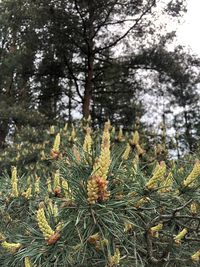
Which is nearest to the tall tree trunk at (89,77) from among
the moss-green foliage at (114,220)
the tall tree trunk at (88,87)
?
the tall tree trunk at (88,87)

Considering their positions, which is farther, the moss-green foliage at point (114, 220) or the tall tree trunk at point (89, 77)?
the tall tree trunk at point (89, 77)

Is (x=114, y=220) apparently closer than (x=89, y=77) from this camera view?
Yes

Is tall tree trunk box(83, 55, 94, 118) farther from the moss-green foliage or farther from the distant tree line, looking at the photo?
the moss-green foliage

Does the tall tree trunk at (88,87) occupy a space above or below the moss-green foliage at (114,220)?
above

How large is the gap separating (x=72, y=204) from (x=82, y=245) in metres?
0.13

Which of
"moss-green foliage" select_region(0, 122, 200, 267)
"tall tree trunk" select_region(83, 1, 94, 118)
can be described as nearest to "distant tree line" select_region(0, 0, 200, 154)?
"tall tree trunk" select_region(83, 1, 94, 118)

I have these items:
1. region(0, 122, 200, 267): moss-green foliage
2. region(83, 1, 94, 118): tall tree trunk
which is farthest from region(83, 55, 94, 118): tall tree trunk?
region(0, 122, 200, 267): moss-green foliage

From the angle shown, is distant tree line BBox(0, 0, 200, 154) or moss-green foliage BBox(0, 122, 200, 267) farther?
distant tree line BBox(0, 0, 200, 154)

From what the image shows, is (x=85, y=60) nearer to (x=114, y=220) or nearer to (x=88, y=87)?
(x=88, y=87)

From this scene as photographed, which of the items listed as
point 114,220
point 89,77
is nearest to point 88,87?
point 89,77

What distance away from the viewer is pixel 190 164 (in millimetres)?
1891

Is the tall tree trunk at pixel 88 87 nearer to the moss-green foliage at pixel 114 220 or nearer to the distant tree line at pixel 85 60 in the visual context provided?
A: the distant tree line at pixel 85 60

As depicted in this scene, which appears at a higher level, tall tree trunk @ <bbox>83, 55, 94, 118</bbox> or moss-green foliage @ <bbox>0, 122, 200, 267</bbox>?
tall tree trunk @ <bbox>83, 55, 94, 118</bbox>

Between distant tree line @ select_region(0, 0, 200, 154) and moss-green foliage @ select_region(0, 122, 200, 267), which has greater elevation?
distant tree line @ select_region(0, 0, 200, 154)
